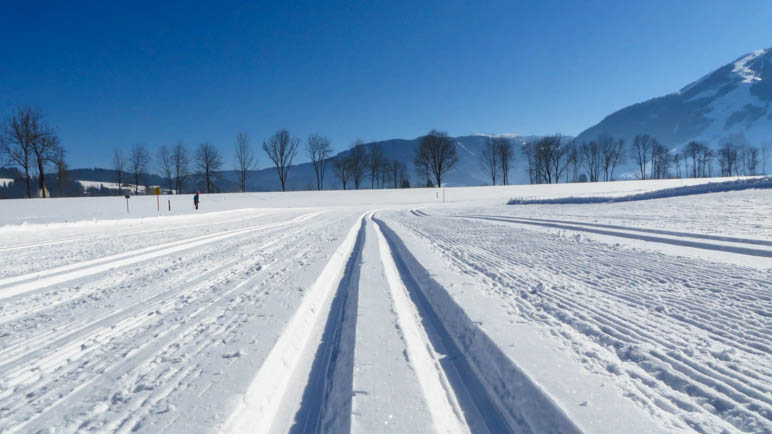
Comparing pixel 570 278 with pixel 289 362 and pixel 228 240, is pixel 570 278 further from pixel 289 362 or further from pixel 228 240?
pixel 228 240

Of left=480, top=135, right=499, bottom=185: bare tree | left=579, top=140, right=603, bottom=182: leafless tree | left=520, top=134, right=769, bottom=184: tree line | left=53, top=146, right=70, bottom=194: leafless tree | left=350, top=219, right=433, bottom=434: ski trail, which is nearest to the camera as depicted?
left=350, top=219, right=433, bottom=434: ski trail

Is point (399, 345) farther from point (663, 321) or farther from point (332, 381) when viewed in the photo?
point (663, 321)

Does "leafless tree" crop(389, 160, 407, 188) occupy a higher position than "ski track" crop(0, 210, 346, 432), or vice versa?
"leafless tree" crop(389, 160, 407, 188)

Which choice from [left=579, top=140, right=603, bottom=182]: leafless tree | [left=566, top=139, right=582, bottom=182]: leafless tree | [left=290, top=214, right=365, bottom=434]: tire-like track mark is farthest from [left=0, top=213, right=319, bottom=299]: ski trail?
[left=579, top=140, right=603, bottom=182]: leafless tree

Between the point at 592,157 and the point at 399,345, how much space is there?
80.1m

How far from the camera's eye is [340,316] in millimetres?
2852

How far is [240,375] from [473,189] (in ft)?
146

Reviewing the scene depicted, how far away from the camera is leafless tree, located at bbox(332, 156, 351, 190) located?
2411 inches

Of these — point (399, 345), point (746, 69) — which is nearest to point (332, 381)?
point (399, 345)

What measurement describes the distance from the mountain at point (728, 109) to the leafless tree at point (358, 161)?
16460 cm

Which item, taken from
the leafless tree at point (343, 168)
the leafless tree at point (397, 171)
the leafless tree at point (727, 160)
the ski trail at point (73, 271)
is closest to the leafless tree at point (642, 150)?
the leafless tree at point (727, 160)

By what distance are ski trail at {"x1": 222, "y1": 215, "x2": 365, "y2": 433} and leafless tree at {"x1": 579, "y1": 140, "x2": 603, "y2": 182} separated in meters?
78.4

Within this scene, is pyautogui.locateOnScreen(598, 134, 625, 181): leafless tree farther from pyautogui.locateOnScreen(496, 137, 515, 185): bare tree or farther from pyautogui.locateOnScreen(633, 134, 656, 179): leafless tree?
pyautogui.locateOnScreen(496, 137, 515, 185): bare tree

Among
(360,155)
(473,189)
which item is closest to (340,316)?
(473,189)
